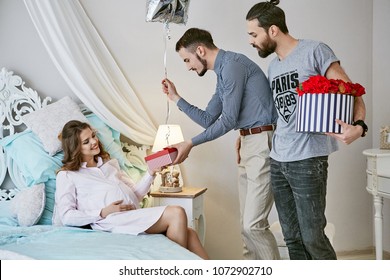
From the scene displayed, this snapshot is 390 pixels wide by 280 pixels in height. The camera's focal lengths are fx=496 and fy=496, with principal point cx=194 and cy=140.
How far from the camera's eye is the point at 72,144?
211 cm

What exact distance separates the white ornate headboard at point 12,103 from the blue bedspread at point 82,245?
0.44m

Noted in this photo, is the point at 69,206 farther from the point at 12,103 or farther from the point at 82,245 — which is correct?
the point at 12,103

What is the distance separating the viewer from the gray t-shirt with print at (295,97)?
167 centimetres

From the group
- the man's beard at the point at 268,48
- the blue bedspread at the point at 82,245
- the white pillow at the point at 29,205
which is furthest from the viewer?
the white pillow at the point at 29,205

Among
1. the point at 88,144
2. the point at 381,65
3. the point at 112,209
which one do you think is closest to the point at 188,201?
the point at 112,209

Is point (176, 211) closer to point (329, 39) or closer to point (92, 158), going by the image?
point (92, 158)

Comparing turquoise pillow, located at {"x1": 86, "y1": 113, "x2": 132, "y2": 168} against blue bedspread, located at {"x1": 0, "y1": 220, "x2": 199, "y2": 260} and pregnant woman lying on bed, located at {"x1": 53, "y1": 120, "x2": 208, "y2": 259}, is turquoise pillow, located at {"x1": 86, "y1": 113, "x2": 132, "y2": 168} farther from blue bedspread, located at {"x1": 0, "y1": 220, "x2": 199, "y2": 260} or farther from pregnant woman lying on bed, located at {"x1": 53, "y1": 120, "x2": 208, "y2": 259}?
blue bedspread, located at {"x1": 0, "y1": 220, "x2": 199, "y2": 260}

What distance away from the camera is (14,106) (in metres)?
2.33

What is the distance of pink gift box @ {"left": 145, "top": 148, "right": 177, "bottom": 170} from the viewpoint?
1.96 m

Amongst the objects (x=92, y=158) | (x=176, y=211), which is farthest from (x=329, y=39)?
(x=92, y=158)

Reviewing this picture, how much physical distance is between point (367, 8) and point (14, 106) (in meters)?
1.67

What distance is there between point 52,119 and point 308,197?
1229 mm

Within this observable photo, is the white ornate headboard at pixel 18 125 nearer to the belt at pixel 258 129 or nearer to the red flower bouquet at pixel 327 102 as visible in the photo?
the belt at pixel 258 129

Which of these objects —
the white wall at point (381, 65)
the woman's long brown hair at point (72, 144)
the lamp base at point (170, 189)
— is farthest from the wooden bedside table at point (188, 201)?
the white wall at point (381, 65)
